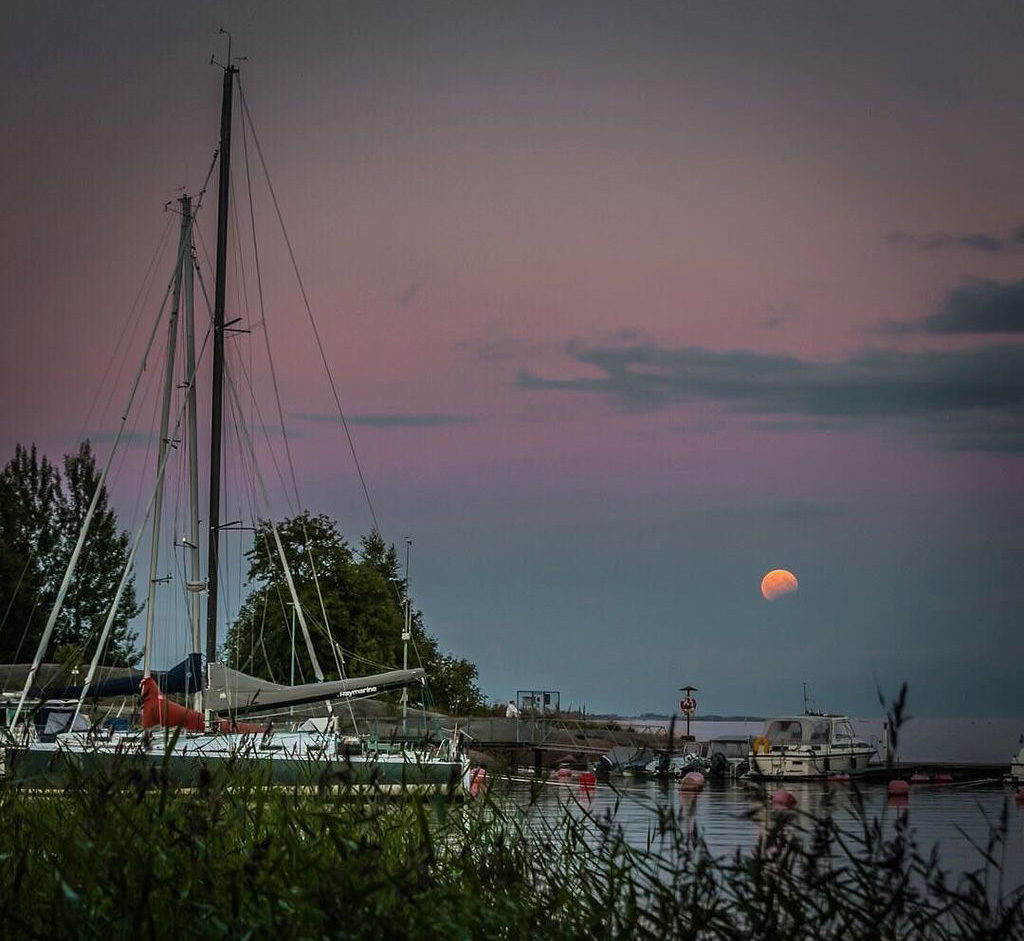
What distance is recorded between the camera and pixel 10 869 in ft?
26.7

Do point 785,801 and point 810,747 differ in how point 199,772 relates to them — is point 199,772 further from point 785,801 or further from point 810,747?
point 810,747

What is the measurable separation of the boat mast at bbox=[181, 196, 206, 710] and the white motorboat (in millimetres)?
30343

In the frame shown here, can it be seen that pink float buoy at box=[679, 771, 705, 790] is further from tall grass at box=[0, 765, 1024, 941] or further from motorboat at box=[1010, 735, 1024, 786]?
tall grass at box=[0, 765, 1024, 941]

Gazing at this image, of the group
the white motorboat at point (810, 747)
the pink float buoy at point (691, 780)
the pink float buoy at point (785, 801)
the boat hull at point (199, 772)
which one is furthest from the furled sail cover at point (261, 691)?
the white motorboat at point (810, 747)

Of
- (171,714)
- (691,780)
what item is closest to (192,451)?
(171,714)

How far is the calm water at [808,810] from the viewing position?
10195mm

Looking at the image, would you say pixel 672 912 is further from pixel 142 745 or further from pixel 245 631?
pixel 245 631

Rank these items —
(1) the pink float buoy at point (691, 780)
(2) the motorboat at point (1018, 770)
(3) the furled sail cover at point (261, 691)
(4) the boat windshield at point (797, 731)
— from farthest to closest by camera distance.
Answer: (4) the boat windshield at point (797, 731), (2) the motorboat at point (1018, 770), (1) the pink float buoy at point (691, 780), (3) the furled sail cover at point (261, 691)

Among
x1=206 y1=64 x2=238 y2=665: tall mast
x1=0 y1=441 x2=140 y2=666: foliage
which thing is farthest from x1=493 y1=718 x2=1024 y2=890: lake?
x1=0 y1=441 x2=140 y2=666: foliage

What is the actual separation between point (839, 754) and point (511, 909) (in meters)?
60.6

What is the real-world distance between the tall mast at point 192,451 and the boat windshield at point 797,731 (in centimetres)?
3720

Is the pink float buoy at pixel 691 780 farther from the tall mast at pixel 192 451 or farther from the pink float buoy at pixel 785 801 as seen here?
the pink float buoy at pixel 785 801

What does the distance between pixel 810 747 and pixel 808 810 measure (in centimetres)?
5140

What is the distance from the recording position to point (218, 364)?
3853 cm
